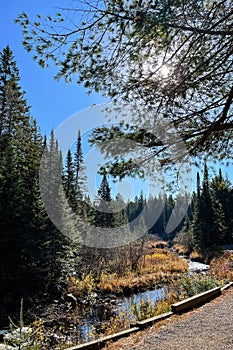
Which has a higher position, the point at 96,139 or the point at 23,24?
the point at 23,24

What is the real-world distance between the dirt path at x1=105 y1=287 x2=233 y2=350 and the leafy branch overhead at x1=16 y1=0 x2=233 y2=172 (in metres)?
2.58

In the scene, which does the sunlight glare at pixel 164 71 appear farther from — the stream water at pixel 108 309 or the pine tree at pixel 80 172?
the pine tree at pixel 80 172

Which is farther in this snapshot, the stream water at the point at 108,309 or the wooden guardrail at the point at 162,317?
the stream water at the point at 108,309

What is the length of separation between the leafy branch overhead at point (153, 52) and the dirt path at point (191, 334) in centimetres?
258

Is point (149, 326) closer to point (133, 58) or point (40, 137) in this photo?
point (133, 58)

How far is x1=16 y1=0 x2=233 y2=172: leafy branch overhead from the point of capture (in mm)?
2908

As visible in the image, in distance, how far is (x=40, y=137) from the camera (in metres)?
20.1

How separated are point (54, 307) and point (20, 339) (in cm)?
791

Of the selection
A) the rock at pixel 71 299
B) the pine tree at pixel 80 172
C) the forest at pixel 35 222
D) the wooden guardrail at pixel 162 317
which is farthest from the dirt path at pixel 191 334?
A: the pine tree at pixel 80 172

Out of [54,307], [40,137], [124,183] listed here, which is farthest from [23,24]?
[40,137]

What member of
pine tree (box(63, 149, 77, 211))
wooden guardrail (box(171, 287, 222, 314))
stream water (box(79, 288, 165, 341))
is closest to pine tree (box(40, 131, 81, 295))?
pine tree (box(63, 149, 77, 211))

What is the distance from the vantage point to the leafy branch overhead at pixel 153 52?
291 centimetres

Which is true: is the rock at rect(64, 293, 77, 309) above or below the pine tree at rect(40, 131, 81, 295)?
below

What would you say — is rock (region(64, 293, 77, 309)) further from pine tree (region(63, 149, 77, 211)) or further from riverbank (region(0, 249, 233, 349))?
pine tree (region(63, 149, 77, 211))
